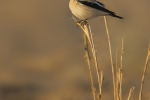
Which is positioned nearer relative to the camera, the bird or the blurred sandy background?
the bird

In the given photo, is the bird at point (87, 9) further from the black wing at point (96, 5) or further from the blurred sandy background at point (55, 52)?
the blurred sandy background at point (55, 52)

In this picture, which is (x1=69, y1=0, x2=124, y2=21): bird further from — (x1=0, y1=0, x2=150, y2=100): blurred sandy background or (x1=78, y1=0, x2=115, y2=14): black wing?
(x1=0, y1=0, x2=150, y2=100): blurred sandy background

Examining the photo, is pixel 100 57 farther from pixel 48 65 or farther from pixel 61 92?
Answer: pixel 61 92

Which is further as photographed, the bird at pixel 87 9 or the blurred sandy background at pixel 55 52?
the blurred sandy background at pixel 55 52

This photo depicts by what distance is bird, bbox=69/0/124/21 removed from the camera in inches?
199

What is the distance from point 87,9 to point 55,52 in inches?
282

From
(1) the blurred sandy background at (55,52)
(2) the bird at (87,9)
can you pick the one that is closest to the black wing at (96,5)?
(2) the bird at (87,9)

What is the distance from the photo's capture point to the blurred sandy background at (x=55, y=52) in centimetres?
989

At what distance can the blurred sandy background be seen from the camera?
9891 millimetres

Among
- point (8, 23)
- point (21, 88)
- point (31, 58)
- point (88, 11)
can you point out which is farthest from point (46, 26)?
point (88, 11)

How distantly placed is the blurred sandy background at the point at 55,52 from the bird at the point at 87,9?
358cm

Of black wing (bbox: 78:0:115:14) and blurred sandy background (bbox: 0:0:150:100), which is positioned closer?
black wing (bbox: 78:0:115:14)

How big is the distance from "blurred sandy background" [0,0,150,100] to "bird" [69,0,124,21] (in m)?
3.58

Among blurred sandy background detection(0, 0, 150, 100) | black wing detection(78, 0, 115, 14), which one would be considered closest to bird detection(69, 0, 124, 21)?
black wing detection(78, 0, 115, 14)
